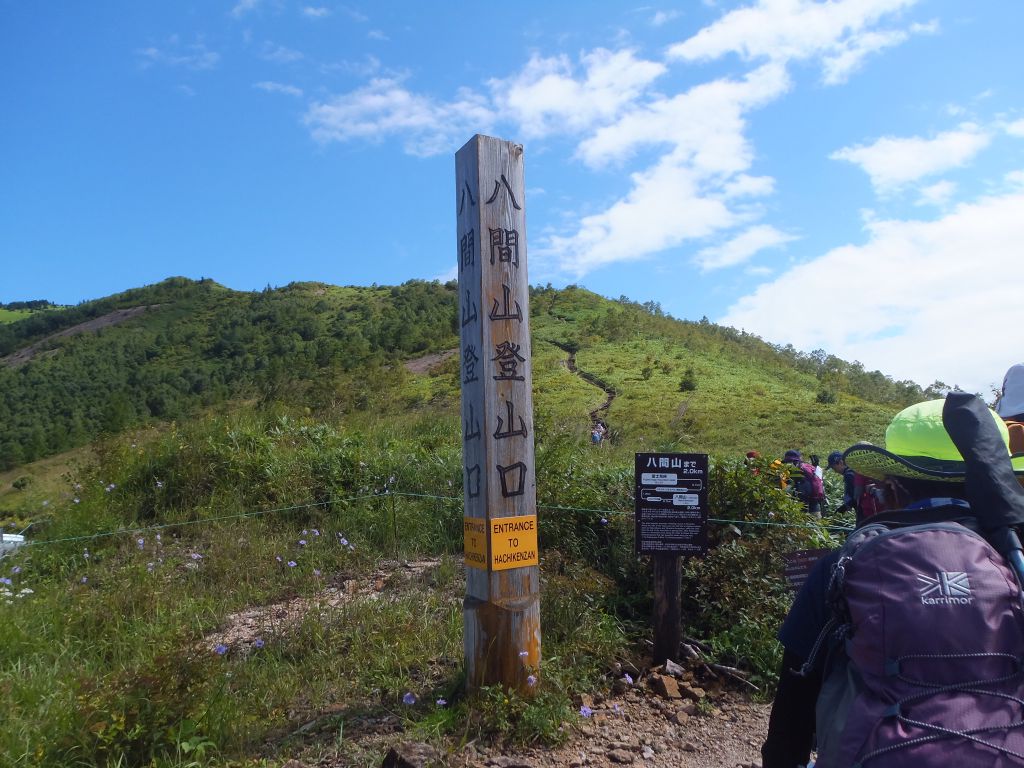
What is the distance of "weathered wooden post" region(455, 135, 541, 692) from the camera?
136 inches

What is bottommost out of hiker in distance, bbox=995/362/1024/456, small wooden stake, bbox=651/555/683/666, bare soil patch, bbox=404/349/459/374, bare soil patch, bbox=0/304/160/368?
small wooden stake, bbox=651/555/683/666

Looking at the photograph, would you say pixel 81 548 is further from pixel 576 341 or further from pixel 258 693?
pixel 576 341

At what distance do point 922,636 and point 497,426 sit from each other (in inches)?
97.1

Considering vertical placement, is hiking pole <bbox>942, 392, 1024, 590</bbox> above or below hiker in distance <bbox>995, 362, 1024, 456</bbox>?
below

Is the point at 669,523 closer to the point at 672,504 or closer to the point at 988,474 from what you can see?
the point at 672,504

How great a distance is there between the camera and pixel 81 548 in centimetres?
578

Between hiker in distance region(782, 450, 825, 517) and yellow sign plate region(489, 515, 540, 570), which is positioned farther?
hiker in distance region(782, 450, 825, 517)

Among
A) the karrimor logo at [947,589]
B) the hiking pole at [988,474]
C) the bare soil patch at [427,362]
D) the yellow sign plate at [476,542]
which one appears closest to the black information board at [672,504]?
the yellow sign plate at [476,542]

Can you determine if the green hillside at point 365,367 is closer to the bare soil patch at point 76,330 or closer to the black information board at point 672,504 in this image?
the bare soil patch at point 76,330

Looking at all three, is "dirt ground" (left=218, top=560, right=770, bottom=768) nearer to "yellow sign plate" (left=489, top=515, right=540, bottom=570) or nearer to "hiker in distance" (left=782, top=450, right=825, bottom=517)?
"yellow sign plate" (left=489, top=515, right=540, bottom=570)

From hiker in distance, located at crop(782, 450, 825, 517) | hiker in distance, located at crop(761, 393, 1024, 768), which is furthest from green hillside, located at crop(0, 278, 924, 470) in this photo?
hiker in distance, located at crop(761, 393, 1024, 768)

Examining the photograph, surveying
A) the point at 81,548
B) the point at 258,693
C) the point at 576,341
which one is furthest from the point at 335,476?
the point at 576,341

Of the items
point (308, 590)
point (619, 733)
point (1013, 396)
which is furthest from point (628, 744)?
point (308, 590)

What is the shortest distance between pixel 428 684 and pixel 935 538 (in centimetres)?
280
